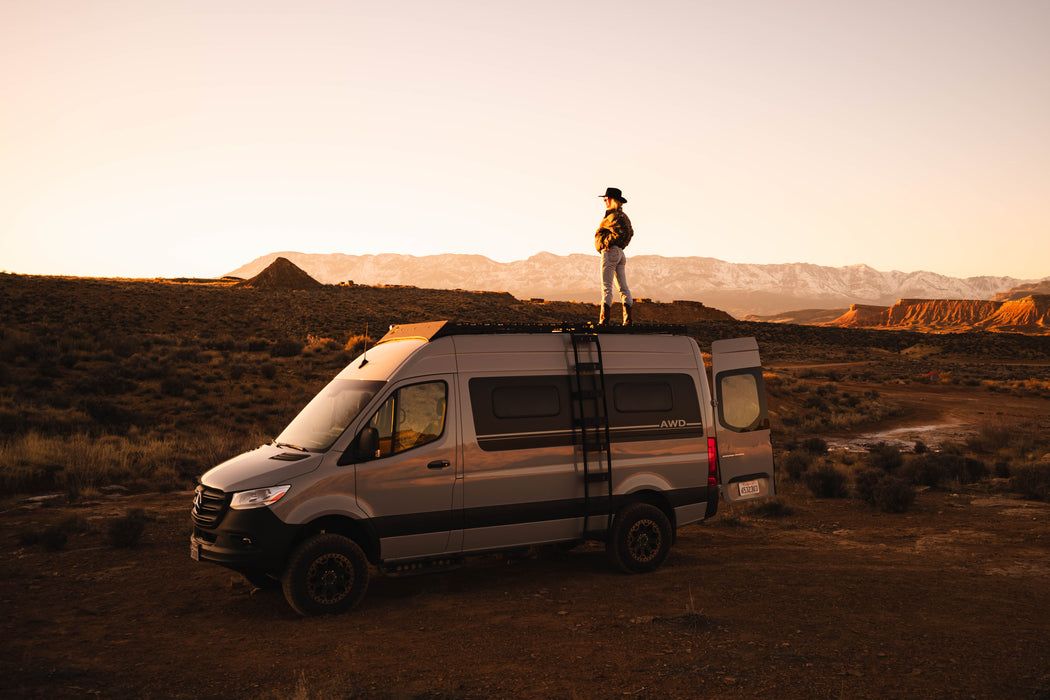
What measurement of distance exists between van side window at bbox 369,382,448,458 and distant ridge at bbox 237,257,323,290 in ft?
232

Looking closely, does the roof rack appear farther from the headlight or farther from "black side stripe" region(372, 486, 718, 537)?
the headlight

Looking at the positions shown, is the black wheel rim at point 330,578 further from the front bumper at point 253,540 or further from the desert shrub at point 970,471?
the desert shrub at point 970,471

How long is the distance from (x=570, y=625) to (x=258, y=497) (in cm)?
328

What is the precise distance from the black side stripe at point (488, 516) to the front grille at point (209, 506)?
4.87 feet

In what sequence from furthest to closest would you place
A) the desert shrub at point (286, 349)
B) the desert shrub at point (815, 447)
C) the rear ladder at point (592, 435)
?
the desert shrub at point (286, 349) < the desert shrub at point (815, 447) < the rear ladder at point (592, 435)

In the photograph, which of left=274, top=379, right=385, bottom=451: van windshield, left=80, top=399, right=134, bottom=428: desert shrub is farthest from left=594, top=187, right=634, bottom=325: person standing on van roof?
left=80, top=399, right=134, bottom=428: desert shrub

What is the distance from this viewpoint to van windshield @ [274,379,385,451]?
7566mm

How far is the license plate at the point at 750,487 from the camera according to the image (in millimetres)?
9531

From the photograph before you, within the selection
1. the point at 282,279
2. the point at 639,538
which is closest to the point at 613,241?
the point at 639,538

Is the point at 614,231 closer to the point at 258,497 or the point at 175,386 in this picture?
the point at 258,497

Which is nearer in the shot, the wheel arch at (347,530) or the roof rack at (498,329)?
the wheel arch at (347,530)

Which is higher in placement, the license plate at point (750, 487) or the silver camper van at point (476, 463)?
the silver camper van at point (476, 463)

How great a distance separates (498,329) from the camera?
8.36 metres

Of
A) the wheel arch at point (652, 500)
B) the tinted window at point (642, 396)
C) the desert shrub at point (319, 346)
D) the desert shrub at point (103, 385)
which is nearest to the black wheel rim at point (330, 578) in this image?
the wheel arch at point (652, 500)
